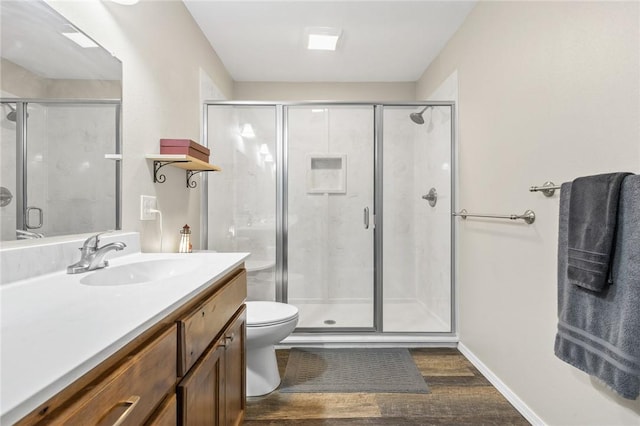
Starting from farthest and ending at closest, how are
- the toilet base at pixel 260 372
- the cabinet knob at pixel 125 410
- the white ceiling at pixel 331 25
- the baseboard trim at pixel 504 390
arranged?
the white ceiling at pixel 331 25 < the toilet base at pixel 260 372 < the baseboard trim at pixel 504 390 < the cabinet knob at pixel 125 410

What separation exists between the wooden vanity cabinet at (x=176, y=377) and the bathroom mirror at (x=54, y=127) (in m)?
0.60

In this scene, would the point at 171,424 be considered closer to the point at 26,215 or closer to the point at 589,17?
the point at 26,215

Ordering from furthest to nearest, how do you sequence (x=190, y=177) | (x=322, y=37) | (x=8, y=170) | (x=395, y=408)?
(x=322, y=37) → (x=190, y=177) → (x=395, y=408) → (x=8, y=170)

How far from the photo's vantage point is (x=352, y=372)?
2072mm

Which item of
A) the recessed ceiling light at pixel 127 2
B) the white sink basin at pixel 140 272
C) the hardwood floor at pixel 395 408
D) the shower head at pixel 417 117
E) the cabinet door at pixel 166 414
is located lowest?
the hardwood floor at pixel 395 408

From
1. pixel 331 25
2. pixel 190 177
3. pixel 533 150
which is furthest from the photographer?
pixel 331 25

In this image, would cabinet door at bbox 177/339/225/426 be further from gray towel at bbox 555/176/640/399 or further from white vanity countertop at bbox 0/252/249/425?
gray towel at bbox 555/176/640/399

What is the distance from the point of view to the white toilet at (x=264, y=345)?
1753 mm

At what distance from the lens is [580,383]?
1.30 meters

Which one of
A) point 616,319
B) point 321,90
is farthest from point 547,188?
point 321,90

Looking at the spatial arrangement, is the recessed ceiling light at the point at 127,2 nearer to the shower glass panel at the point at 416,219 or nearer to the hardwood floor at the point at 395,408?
the shower glass panel at the point at 416,219

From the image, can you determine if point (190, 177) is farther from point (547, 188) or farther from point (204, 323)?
point (547, 188)

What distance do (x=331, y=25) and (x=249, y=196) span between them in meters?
1.44

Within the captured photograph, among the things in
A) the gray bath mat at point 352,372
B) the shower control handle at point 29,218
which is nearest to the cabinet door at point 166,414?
the shower control handle at point 29,218
